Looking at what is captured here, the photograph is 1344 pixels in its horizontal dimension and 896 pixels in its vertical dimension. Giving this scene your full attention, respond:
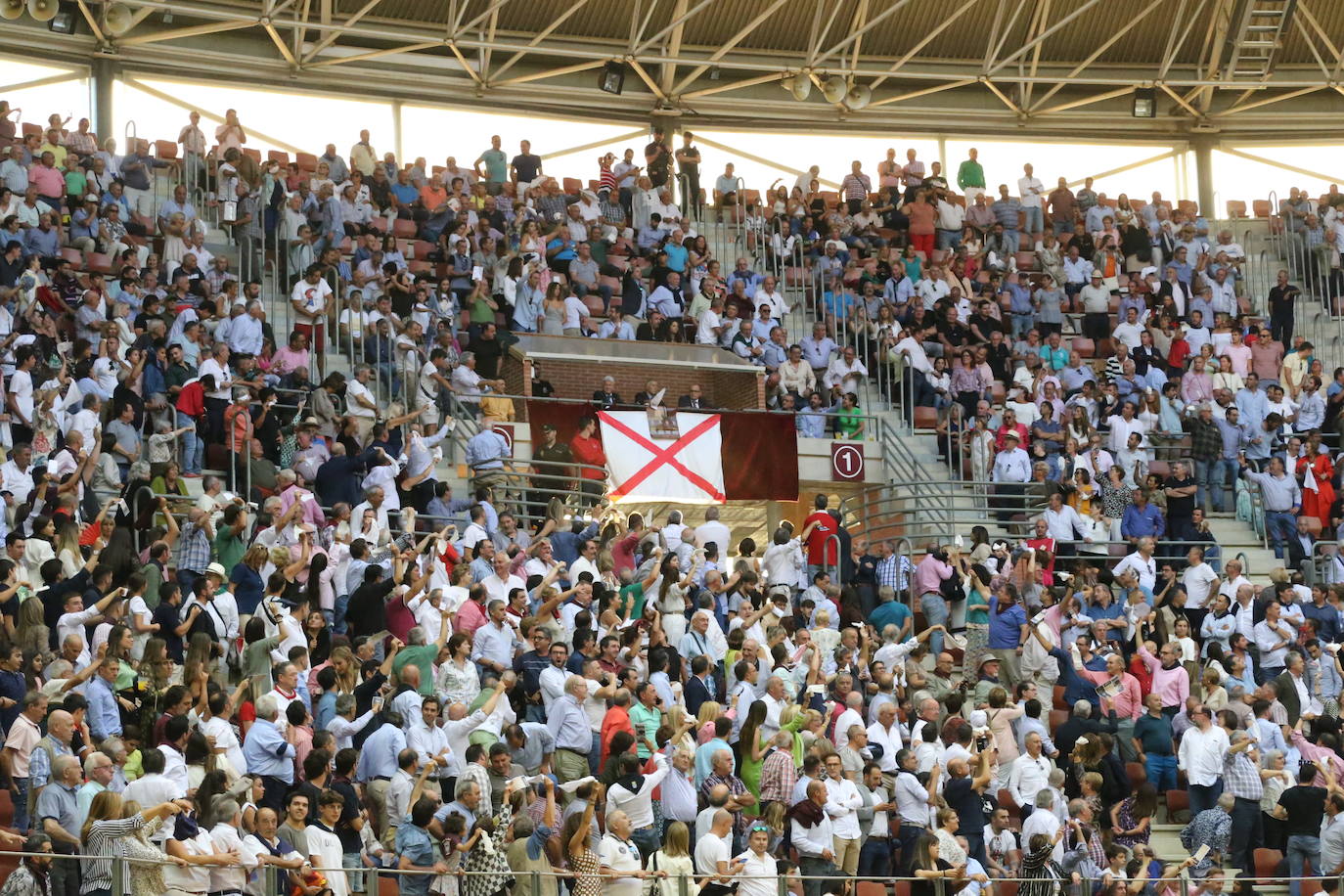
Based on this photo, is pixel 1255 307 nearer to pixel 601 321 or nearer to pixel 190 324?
pixel 601 321

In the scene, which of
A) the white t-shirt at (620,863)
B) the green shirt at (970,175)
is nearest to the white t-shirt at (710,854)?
the white t-shirt at (620,863)

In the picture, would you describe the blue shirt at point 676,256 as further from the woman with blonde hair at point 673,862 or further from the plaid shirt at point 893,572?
the woman with blonde hair at point 673,862

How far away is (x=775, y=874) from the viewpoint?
1454 centimetres

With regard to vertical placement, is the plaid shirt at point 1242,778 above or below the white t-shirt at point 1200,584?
below

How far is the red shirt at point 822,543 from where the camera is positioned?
71.7 ft

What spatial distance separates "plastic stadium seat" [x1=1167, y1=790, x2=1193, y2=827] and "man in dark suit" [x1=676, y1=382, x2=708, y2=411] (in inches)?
302

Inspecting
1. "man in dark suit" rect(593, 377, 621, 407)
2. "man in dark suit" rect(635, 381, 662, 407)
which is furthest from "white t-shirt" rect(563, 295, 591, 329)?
"man in dark suit" rect(593, 377, 621, 407)

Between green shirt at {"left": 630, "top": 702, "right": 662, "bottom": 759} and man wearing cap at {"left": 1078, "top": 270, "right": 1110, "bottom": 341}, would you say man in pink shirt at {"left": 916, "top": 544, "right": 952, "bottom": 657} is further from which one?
man wearing cap at {"left": 1078, "top": 270, "right": 1110, "bottom": 341}

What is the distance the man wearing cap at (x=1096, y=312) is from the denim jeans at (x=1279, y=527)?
4.72 meters

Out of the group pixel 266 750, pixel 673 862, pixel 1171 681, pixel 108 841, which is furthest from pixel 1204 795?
pixel 108 841

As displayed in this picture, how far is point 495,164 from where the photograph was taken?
30.0 metres

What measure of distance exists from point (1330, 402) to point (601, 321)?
28.0 feet

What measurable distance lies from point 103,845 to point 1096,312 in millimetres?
18507

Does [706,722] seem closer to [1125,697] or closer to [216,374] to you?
[1125,697]
